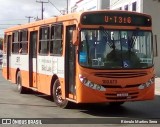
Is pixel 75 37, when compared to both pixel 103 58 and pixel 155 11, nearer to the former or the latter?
pixel 103 58

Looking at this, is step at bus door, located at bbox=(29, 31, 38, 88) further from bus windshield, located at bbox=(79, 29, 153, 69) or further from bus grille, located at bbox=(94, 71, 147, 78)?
bus grille, located at bbox=(94, 71, 147, 78)

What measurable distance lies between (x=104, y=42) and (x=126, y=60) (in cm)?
82

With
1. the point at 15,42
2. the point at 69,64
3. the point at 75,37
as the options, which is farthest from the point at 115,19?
the point at 15,42

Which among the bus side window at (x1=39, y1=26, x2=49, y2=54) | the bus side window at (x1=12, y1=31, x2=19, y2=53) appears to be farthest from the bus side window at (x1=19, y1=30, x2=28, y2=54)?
the bus side window at (x1=39, y1=26, x2=49, y2=54)

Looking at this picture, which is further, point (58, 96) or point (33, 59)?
point (33, 59)

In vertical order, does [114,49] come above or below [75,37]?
below

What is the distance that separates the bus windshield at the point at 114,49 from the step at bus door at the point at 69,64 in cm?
68

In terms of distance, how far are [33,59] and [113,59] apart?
5.18 metres

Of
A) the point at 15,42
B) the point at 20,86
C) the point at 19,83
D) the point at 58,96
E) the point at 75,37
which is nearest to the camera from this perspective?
the point at 75,37

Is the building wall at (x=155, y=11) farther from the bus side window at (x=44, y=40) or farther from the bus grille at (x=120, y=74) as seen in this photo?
the bus grille at (x=120, y=74)

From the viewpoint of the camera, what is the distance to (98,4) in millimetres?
39344

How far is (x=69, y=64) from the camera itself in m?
13.4

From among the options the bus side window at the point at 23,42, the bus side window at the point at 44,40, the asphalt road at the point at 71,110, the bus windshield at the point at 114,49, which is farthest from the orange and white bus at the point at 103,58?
the bus side window at the point at 23,42

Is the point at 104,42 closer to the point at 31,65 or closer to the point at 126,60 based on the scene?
the point at 126,60
